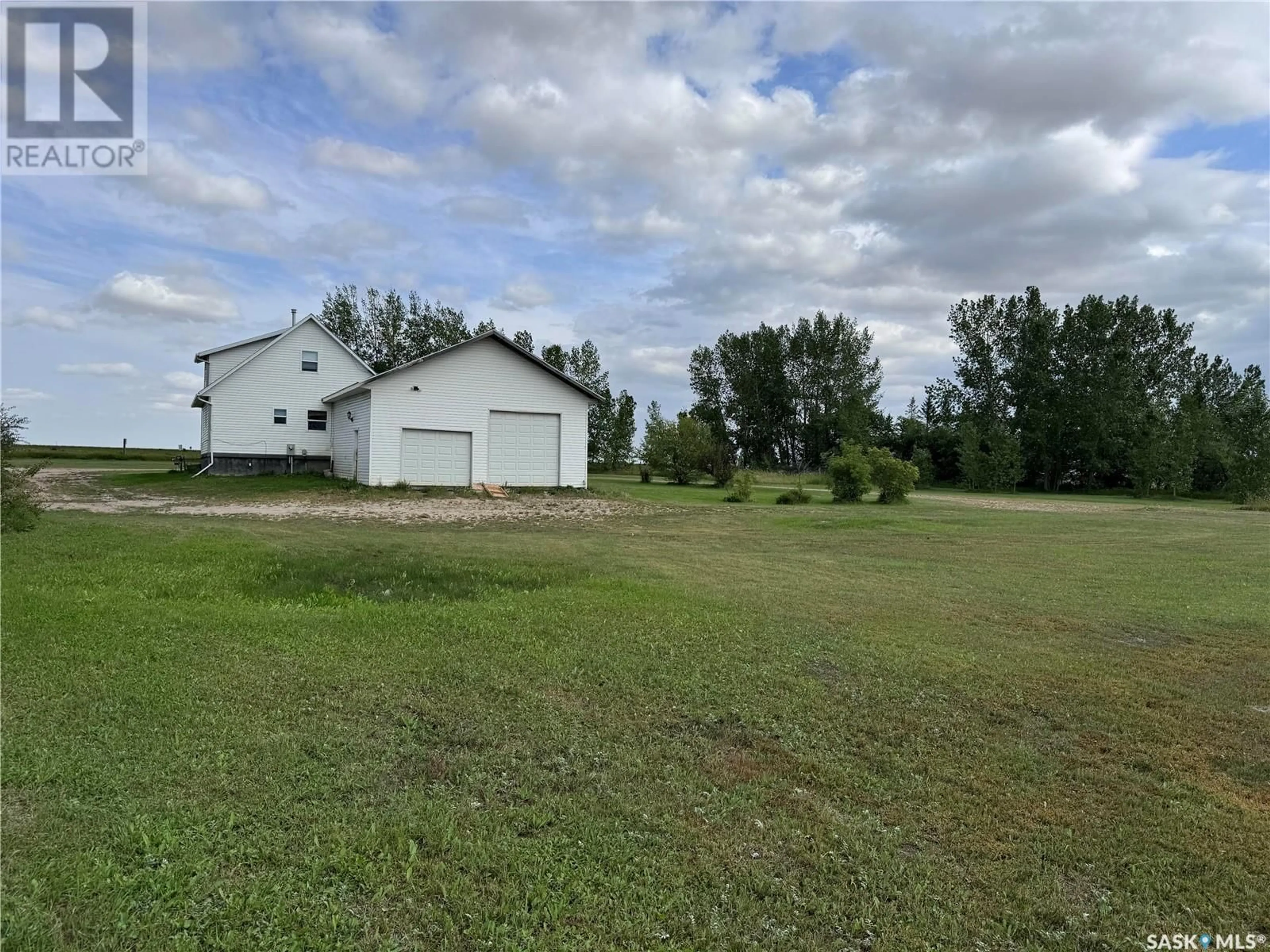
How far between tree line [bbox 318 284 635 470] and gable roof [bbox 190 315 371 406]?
18.3 meters

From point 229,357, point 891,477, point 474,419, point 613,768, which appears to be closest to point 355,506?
point 474,419

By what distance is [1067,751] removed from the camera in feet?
14.7

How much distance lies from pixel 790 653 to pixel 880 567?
229 inches

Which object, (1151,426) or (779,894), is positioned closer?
(779,894)

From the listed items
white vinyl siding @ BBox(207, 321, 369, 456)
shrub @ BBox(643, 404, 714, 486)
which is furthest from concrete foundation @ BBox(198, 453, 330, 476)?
shrub @ BBox(643, 404, 714, 486)

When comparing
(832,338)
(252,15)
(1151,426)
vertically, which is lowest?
(1151,426)

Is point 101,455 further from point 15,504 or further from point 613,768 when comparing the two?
point 613,768

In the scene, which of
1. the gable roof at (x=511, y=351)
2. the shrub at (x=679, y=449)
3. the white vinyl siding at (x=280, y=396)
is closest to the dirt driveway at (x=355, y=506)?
the gable roof at (x=511, y=351)

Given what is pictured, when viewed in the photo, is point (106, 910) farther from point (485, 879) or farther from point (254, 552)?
point (254, 552)

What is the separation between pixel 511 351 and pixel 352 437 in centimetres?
693

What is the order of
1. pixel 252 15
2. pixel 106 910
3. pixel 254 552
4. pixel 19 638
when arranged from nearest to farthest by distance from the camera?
1. pixel 106 910
2. pixel 19 638
3. pixel 252 15
4. pixel 254 552

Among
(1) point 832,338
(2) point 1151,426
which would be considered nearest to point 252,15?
(2) point 1151,426

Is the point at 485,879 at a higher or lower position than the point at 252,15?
lower

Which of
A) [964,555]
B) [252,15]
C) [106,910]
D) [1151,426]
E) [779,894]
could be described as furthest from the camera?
[1151,426]
